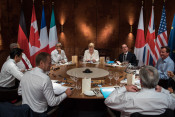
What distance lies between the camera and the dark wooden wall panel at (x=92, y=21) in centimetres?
589

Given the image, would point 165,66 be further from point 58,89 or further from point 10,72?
point 10,72

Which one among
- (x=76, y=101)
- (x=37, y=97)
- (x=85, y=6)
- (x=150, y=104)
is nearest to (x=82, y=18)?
(x=85, y=6)

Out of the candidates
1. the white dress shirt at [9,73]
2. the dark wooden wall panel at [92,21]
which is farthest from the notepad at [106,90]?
the dark wooden wall panel at [92,21]

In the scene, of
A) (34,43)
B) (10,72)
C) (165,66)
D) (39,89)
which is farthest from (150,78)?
(34,43)

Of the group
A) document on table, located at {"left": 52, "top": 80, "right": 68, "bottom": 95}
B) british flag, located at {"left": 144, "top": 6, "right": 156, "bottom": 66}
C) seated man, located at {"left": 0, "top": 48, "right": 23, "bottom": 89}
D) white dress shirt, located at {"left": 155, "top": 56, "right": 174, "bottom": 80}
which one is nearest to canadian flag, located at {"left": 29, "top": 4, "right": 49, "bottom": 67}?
seated man, located at {"left": 0, "top": 48, "right": 23, "bottom": 89}

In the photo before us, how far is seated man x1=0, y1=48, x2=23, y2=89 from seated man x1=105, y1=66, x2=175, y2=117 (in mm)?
1869

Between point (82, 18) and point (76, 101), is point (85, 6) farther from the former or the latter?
point (76, 101)

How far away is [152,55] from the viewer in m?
4.56

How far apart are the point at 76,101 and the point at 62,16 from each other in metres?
4.46

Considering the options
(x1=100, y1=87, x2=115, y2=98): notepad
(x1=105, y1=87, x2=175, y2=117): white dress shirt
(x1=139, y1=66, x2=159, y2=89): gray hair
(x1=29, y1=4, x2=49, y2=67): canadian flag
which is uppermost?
(x1=29, y1=4, x2=49, y2=67): canadian flag

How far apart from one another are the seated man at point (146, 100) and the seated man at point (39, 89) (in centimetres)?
70

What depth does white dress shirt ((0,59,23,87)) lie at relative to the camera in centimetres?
259

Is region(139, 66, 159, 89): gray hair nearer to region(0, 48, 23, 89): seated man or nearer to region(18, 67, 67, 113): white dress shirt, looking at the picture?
region(18, 67, 67, 113): white dress shirt

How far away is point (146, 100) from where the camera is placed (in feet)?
4.36
